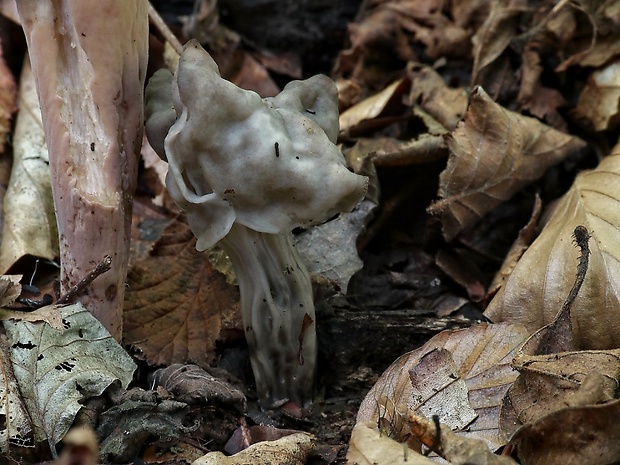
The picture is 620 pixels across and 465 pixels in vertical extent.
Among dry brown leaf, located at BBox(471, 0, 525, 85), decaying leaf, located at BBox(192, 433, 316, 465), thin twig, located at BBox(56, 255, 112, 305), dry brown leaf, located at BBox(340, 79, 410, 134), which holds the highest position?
dry brown leaf, located at BBox(471, 0, 525, 85)

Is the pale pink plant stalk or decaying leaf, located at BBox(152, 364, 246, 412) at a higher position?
the pale pink plant stalk

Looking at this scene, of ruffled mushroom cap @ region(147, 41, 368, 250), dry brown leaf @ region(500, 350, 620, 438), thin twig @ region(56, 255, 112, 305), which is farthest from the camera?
thin twig @ region(56, 255, 112, 305)

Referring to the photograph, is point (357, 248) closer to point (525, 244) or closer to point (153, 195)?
point (525, 244)

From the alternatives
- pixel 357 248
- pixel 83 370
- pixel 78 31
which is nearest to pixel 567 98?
pixel 357 248

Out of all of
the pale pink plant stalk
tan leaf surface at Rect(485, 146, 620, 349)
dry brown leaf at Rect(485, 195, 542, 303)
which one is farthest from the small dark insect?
the pale pink plant stalk

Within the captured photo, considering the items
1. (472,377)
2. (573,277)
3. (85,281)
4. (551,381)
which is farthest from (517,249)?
(85,281)

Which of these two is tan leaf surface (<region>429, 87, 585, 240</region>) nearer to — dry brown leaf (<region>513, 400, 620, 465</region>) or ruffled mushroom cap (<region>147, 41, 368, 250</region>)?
ruffled mushroom cap (<region>147, 41, 368, 250</region>)
